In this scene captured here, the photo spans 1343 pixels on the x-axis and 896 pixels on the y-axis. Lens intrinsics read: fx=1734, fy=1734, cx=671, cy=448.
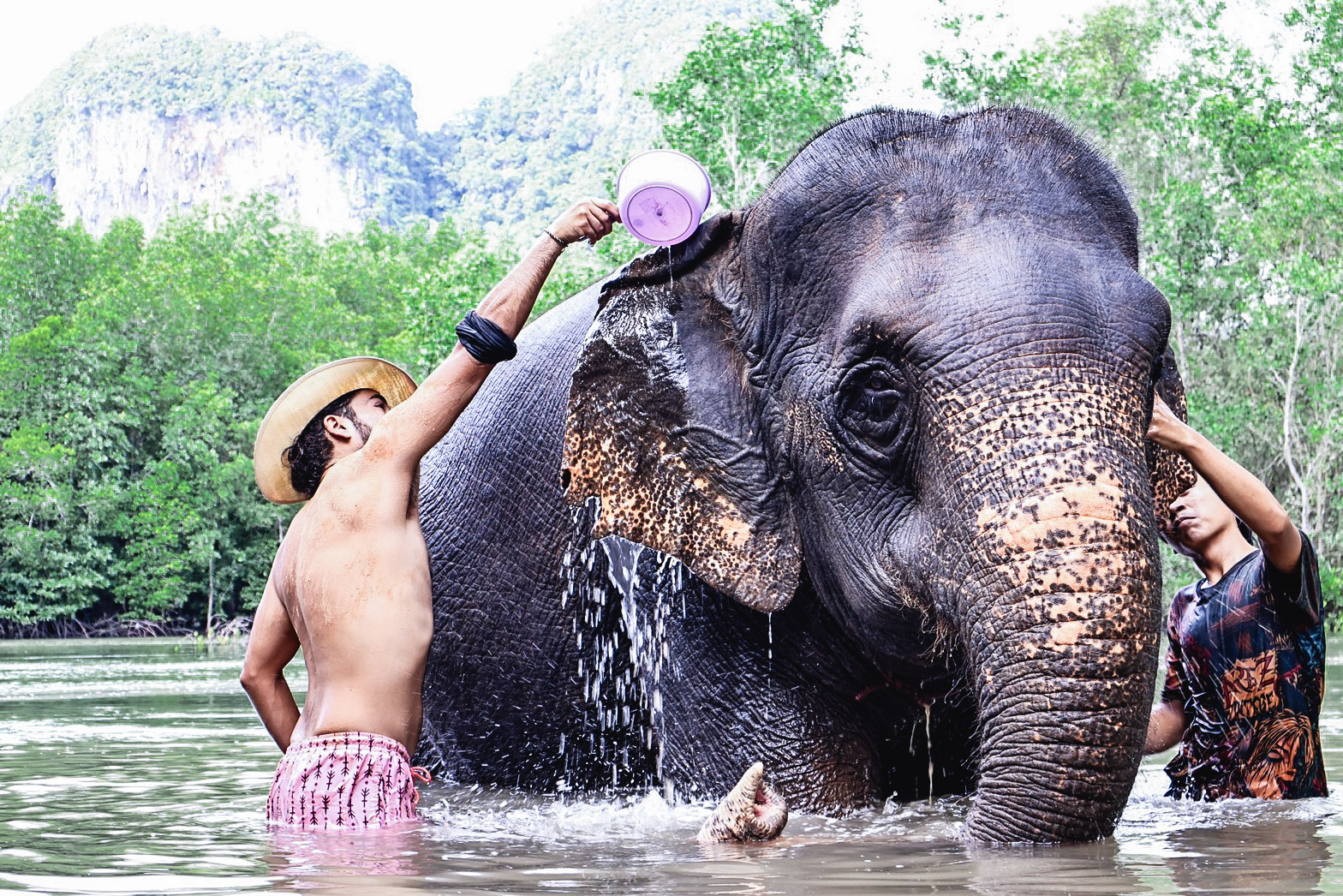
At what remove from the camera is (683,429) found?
4.65 meters

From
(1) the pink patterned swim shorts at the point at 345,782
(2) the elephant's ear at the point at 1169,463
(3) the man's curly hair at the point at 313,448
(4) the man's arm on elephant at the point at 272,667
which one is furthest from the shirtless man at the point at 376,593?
(2) the elephant's ear at the point at 1169,463

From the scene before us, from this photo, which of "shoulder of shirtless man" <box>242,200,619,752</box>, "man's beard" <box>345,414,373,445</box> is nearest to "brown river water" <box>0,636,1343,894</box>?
"shoulder of shirtless man" <box>242,200,619,752</box>

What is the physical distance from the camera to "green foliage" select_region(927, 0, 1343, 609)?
27812mm

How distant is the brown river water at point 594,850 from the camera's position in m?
3.64

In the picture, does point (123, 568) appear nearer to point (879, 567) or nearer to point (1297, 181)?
point (1297, 181)

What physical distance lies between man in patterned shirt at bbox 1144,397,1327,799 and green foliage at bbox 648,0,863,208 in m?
22.6

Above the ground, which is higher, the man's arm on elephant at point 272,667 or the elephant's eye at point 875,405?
the elephant's eye at point 875,405

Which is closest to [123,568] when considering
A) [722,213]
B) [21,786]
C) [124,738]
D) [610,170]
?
[610,170]

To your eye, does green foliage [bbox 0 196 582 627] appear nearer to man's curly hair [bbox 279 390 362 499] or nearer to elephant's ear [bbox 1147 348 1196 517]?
man's curly hair [bbox 279 390 362 499]

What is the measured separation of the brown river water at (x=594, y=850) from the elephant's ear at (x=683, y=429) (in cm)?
72

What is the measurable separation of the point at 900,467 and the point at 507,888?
131 centimetres

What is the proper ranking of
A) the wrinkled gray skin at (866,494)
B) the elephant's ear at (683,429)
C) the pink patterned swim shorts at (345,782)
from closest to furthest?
the wrinkled gray skin at (866,494)
the elephant's ear at (683,429)
the pink patterned swim shorts at (345,782)

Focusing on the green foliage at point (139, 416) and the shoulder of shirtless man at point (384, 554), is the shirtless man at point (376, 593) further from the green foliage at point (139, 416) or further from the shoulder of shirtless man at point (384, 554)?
the green foliage at point (139, 416)

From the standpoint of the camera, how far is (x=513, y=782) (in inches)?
236
